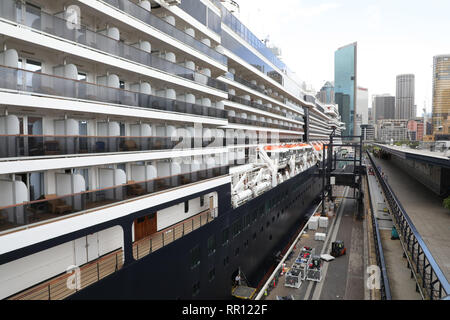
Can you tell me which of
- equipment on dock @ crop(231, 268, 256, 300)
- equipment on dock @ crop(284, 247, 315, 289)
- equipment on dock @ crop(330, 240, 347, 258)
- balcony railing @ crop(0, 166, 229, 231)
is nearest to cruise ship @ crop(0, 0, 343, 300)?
balcony railing @ crop(0, 166, 229, 231)

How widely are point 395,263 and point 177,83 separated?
14044 millimetres

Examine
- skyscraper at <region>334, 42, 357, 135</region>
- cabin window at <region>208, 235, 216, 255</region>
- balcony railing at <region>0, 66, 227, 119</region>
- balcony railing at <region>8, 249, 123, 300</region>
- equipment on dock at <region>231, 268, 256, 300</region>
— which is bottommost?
equipment on dock at <region>231, 268, 256, 300</region>

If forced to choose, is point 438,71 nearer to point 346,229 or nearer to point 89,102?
point 346,229

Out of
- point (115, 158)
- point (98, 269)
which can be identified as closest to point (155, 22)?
point (115, 158)

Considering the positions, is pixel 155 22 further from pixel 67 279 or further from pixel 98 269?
pixel 67 279

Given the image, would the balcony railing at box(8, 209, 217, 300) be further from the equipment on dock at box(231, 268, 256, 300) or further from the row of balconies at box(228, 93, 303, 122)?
the row of balconies at box(228, 93, 303, 122)

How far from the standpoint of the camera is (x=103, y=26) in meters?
10.5

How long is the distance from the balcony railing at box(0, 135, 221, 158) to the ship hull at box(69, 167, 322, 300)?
148 inches

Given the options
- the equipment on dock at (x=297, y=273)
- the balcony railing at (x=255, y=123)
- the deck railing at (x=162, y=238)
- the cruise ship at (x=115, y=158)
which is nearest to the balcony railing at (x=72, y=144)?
the cruise ship at (x=115, y=158)

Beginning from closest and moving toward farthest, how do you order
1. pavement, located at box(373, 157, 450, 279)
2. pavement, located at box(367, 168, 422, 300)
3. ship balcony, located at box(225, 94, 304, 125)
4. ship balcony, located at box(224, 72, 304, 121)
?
pavement, located at box(367, 168, 422, 300)
pavement, located at box(373, 157, 450, 279)
ship balcony, located at box(224, 72, 304, 121)
ship balcony, located at box(225, 94, 304, 125)

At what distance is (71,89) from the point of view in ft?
26.8

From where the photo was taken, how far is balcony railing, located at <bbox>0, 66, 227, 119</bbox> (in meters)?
6.77
